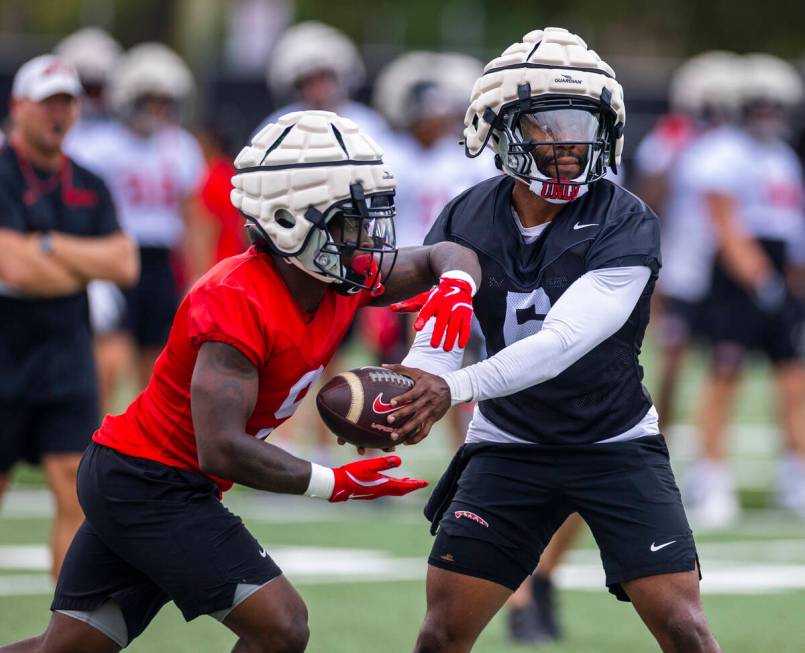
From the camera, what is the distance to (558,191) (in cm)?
463

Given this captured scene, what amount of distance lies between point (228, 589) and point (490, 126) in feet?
5.06

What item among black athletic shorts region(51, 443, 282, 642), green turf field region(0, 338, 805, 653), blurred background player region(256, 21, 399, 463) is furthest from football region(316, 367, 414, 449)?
blurred background player region(256, 21, 399, 463)

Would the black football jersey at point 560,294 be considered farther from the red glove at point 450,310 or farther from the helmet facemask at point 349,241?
the helmet facemask at point 349,241

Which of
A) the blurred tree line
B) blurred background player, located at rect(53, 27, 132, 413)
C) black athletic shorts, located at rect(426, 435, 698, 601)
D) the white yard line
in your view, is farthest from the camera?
the blurred tree line

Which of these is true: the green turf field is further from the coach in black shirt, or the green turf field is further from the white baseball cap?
the white baseball cap

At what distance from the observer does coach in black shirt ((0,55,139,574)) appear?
6320 millimetres

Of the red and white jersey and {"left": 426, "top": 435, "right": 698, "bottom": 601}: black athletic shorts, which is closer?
{"left": 426, "top": 435, "right": 698, "bottom": 601}: black athletic shorts

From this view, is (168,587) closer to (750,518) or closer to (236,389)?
(236,389)

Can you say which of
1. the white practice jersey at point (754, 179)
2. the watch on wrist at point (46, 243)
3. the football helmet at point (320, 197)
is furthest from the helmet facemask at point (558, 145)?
the white practice jersey at point (754, 179)

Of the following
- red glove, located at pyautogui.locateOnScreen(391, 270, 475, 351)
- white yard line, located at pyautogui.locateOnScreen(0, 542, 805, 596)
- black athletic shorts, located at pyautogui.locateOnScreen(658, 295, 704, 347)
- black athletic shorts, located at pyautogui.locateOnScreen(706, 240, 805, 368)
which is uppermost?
red glove, located at pyautogui.locateOnScreen(391, 270, 475, 351)

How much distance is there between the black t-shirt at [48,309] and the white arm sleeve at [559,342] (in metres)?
2.38

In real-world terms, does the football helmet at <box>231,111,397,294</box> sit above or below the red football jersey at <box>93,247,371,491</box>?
above

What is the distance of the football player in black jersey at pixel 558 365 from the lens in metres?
4.56

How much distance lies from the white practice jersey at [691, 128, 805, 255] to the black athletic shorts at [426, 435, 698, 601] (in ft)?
16.4
